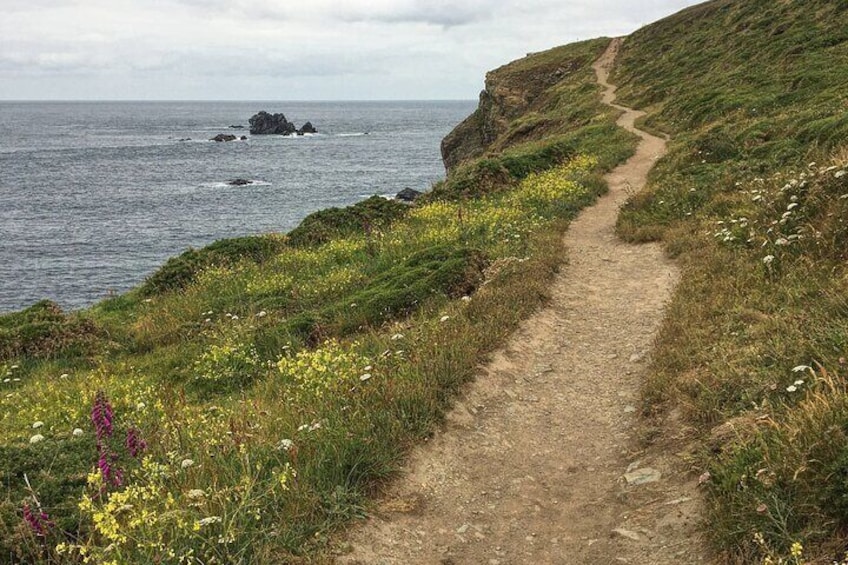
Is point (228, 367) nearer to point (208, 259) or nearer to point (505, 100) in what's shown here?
point (208, 259)

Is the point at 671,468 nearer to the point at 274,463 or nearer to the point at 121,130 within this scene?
the point at 274,463

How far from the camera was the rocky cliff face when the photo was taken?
74250mm

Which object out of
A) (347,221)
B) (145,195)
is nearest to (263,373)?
(347,221)

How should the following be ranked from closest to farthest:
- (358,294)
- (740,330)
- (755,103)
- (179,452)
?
1. (179,452)
2. (740,330)
3. (358,294)
4. (755,103)

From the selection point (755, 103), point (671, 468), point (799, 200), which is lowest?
point (671, 468)

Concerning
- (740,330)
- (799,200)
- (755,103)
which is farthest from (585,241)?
(755,103)

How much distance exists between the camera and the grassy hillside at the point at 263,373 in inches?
200

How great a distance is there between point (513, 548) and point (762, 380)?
3070 millimetres

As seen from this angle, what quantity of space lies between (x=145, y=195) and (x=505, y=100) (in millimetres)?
44039

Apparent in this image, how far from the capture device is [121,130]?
190375mm

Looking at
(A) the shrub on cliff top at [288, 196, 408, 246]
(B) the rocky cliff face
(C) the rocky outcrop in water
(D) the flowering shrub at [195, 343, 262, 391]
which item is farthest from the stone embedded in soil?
(C) the rocky outcrop in water

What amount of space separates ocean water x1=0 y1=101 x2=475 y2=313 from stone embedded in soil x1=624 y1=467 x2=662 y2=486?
34495 millimetres

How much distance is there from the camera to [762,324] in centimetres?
782

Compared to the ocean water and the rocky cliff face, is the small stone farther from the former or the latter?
the rocky cliff face
